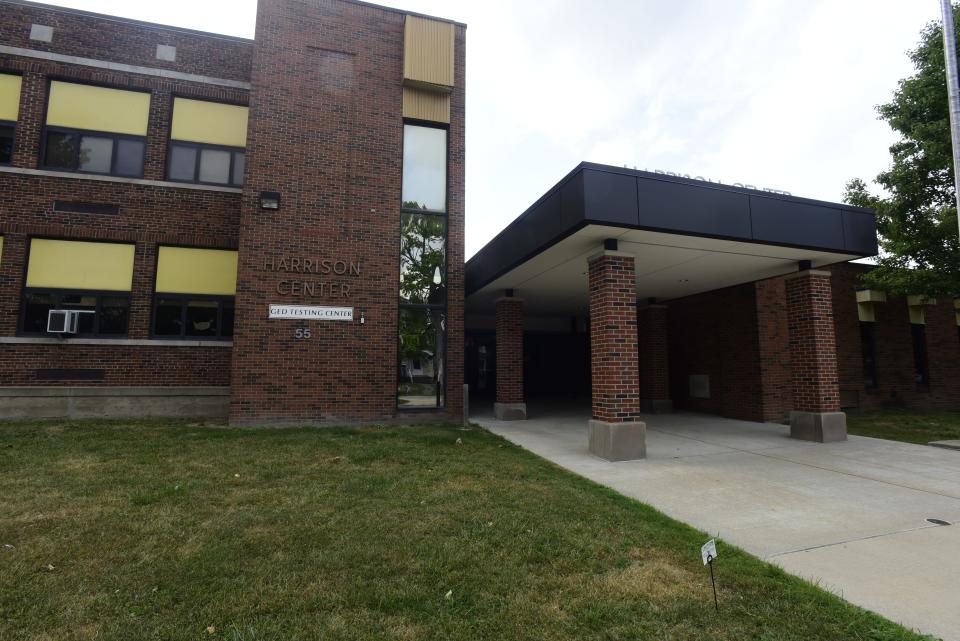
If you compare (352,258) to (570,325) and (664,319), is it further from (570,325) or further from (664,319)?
(570,325)

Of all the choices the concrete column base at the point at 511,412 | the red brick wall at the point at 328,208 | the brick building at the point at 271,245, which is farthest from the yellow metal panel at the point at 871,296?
the red brick wall at the point at 328,208

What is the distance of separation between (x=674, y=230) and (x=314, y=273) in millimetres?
7840

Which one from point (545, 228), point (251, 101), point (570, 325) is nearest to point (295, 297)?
point (251, 101)

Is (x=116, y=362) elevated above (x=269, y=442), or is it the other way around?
(x=116, y=362)

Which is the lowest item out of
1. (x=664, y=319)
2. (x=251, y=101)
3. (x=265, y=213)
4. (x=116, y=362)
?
(x=116, y=362)

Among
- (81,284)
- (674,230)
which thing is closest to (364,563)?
(674,230)

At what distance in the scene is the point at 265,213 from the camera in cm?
1087

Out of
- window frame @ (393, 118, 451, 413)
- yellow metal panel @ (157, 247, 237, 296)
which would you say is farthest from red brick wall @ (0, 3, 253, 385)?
window frame @ (393, 118, 451, 413)

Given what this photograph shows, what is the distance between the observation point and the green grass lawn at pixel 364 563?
282 cm

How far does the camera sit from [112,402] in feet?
37.4

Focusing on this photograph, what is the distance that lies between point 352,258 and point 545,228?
5.27m

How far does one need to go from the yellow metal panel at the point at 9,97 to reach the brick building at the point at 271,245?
0.22 ft

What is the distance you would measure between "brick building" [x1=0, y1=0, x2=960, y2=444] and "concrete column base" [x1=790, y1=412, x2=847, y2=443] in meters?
0.09

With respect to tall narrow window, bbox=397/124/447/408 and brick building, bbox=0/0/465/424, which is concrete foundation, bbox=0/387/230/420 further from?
tall narrow window, bbox=397/124/447/408
